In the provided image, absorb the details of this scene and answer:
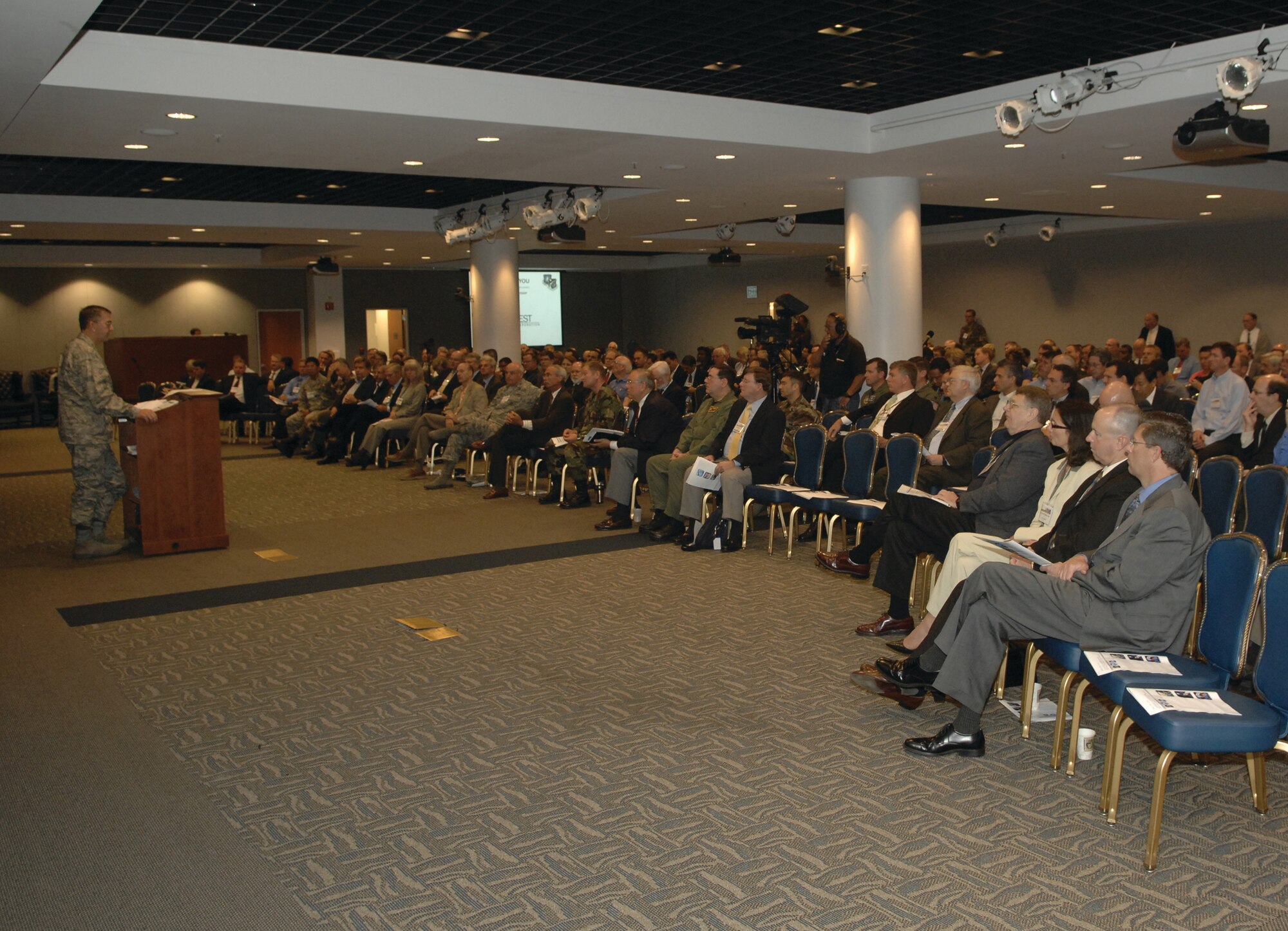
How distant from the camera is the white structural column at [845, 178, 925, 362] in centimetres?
1106

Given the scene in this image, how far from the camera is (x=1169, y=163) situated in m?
10.7

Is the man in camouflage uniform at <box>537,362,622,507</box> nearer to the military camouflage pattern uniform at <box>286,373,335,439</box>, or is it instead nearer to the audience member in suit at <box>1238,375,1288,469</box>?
the audience member in suit at <box>1238,375,1288,469</box>

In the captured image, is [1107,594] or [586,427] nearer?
[1107,594]

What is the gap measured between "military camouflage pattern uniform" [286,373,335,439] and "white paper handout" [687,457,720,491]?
7664 mm

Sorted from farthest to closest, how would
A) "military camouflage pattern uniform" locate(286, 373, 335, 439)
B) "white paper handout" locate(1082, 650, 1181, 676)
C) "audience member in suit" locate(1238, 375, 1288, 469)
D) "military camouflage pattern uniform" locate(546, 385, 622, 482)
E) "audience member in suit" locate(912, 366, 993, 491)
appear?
"military camouflage pattern uniform" locate(286, 373, 335, 439) → "military camouflage pattern uniform" locate(546, 385, 622, 482) → "audience member in suit" locate(1238, 375, 1288, 469) → "audience member in suit" locate(912, 366, 993, 491) → "white paper handout" locate(1082, 650, 1181, 676)

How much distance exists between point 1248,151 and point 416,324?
20641 mm

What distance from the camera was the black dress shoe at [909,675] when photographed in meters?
4.44

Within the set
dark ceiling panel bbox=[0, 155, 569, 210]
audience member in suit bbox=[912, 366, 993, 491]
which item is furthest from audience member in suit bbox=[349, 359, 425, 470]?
audience member in suit bbox=[912, 366, 993, 491]

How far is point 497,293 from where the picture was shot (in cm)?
1644

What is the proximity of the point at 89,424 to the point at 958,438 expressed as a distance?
6.05m

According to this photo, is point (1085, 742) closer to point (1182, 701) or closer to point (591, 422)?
point (1182, 701)

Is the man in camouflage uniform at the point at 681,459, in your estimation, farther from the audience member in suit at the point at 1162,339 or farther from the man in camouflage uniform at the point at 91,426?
the audience member in suit at the point at 1162,339

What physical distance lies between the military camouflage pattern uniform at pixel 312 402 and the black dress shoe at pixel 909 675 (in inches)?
430

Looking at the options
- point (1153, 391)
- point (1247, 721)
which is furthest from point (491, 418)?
point (1247, 721)
